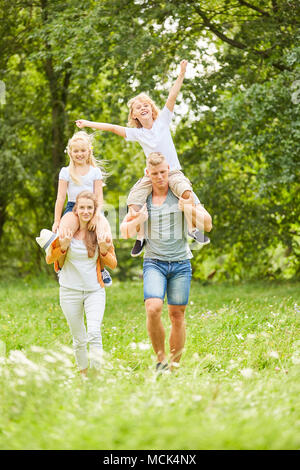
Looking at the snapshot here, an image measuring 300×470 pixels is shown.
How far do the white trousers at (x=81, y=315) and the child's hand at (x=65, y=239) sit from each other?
36 centimetres

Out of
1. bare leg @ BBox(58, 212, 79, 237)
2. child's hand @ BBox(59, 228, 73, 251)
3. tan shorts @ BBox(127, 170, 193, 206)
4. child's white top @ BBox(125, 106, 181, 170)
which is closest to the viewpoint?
child's hand @ BBox(59, 228, 73, 251)

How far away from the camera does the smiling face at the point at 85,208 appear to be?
5.04 metres

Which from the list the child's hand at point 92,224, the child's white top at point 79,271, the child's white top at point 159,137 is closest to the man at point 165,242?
the child's hand at point 92,224

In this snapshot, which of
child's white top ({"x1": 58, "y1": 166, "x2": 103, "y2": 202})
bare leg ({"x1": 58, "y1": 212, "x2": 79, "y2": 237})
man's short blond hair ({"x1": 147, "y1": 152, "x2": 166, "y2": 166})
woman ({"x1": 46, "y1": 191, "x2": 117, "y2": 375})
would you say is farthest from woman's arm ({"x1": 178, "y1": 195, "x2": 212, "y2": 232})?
child's white top ({"x1": 58, "y1": 166, "x2": 103, "y2": 202})

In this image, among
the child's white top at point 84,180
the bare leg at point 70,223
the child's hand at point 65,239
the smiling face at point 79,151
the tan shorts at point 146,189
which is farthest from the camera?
the child's white top at point 84,180

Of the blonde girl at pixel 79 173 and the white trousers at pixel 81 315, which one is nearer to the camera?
the white trousers at pixel 81 315

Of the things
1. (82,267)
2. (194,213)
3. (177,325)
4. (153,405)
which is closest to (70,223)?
(82,267)

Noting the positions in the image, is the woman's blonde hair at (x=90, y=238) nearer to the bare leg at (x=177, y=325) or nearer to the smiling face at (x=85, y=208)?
the smiling face at (x=85, y=208)

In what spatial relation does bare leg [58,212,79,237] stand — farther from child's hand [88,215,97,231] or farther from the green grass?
the green grass

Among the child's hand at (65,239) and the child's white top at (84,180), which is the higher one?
the child's white top at (84,180)

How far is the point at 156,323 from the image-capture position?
502 centimetres

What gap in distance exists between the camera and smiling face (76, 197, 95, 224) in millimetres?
5035

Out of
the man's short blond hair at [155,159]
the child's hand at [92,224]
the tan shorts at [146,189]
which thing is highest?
the man's short blond hair at [155,159]

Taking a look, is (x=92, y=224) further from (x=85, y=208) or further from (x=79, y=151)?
(x=79, y=151)
